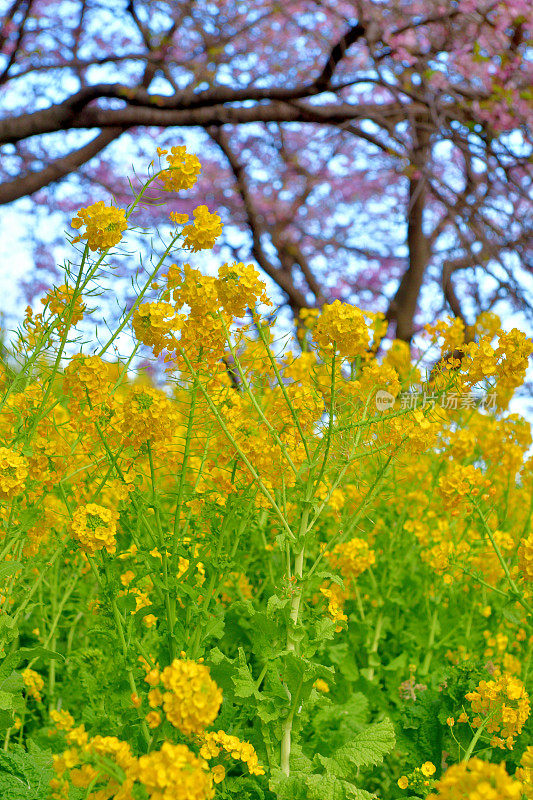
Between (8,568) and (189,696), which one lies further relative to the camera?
(8,568)

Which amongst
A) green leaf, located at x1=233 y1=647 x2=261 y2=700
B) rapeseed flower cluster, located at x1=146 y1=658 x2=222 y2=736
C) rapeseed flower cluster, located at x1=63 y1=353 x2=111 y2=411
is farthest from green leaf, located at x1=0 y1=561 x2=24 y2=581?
rapeseed flower cluster, located at x1=146 y1=658 x2=222 y2=736

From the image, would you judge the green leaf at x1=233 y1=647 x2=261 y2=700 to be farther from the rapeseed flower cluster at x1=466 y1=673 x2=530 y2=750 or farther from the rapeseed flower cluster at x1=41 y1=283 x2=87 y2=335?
the rapeseed flower cluster at x1=41 y1=283 x2=87 y2=335

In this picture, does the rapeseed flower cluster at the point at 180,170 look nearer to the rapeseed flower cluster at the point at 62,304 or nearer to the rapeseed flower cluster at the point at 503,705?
the rapeseed flower cluster at the point at 62,304

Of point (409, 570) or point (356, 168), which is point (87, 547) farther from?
point (356, 168)

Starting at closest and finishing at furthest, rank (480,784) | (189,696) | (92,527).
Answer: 1. (480,784)
2. (189,696)
3. (92,527)

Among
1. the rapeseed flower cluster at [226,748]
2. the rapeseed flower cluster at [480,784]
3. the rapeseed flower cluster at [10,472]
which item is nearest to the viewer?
the rapeseed flower cluster at [480,784]

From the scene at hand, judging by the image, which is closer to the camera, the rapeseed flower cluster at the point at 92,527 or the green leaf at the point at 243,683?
the rapeseed flower cluster at the point at 92,527

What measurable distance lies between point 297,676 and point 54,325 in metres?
1.21

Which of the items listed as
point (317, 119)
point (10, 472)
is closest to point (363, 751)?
point (10, 472)

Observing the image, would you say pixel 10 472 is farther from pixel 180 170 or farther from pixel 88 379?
pixel 180 170

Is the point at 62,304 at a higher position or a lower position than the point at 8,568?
higher

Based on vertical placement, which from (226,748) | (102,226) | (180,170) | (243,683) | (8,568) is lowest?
(226,748)

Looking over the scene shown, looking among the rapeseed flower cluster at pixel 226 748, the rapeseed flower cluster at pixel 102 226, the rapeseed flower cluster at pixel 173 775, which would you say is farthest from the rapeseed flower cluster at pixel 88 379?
the rapeseed flower cluster at pixel 173 775

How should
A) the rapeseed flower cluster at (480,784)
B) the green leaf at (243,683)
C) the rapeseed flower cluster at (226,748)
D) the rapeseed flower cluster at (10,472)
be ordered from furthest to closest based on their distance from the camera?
the green leaf at (243,683) → the rapeseed flower cluster at (10,472) → the rapeseed flower cluster at (226,748) → the rapeseed flower cluster at (480,784)
